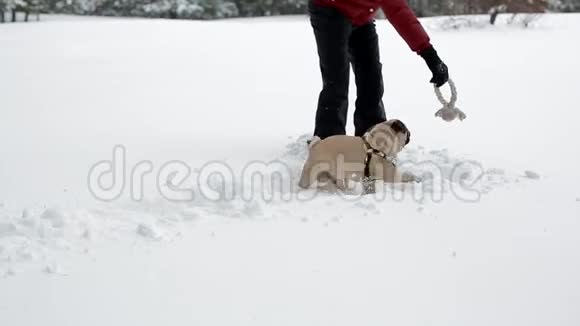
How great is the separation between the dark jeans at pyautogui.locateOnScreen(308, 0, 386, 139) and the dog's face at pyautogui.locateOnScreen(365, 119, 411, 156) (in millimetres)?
393

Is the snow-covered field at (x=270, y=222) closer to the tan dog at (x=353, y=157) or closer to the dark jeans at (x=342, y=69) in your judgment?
the tan dog at (x=353, y=157)

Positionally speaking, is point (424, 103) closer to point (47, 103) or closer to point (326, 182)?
point (326, 182)

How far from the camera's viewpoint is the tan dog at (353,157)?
2.09m

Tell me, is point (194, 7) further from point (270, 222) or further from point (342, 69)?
point (270, 222)

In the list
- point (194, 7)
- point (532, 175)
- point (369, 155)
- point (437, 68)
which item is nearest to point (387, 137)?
point (369, 155)

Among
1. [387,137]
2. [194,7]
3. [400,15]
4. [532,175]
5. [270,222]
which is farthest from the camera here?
[194,7]

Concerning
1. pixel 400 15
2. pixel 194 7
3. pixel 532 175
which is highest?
pixel 194 7

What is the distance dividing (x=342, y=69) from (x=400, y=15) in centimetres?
34

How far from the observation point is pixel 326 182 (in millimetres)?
2125

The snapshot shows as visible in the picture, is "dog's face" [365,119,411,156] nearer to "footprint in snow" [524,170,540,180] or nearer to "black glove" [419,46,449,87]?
"black glove" [419,46,449,87]

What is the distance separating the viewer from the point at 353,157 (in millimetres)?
2111

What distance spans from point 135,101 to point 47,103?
57cm

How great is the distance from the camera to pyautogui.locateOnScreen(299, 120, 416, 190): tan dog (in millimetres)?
2094

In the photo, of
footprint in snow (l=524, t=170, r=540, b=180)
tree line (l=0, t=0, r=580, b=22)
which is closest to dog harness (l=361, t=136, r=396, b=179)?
footprint in snow (l=524, t=170, r=540, b=180)
